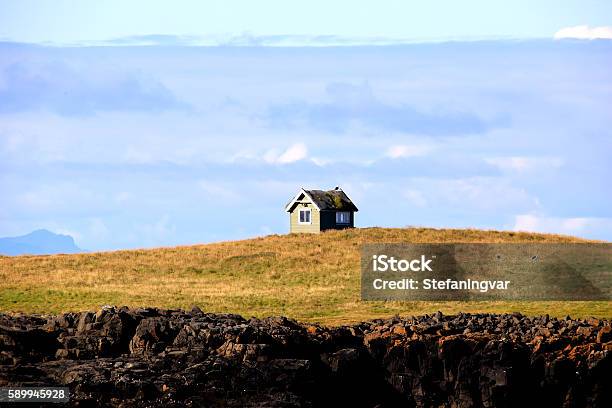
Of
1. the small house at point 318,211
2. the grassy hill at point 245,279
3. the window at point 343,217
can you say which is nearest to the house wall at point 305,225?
the small house at point 318,211

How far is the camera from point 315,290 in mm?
56344

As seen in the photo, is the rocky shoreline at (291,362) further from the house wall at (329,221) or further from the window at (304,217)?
the window at (304,217)

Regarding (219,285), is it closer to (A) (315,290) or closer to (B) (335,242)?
(A) (315,290)

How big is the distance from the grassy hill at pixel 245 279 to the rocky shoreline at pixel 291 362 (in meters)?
12.5

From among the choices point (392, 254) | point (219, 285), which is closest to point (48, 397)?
point (219, 285)

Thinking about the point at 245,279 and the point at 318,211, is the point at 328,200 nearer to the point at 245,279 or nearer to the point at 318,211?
the point at 318,211

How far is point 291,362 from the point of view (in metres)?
24.9

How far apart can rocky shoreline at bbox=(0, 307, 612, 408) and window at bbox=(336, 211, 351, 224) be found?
6477cm

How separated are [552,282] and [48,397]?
132ft

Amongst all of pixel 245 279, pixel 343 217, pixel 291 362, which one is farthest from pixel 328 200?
pixel 291 362

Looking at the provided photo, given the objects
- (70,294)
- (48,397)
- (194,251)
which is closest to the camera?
(48,397)

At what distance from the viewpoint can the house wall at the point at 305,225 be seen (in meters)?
92.5

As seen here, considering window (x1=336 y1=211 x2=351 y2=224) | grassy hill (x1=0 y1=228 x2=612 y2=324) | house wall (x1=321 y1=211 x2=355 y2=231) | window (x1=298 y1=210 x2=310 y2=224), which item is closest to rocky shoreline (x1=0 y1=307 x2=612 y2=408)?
grassy hill (x1=0 y1=228 x2=612 y2=324)

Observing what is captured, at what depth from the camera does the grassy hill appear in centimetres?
4806
